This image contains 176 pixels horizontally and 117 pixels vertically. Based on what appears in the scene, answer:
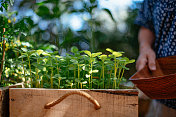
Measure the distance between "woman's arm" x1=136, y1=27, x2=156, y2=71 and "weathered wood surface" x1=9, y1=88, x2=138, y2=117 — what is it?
346mm

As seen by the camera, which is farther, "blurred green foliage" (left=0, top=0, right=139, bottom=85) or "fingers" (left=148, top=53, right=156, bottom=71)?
"blurred green foliage" (left=0, top=0, right=139, bottom=85)

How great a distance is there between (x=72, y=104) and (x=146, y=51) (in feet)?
1.88

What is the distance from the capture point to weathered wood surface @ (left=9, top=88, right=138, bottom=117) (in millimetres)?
460

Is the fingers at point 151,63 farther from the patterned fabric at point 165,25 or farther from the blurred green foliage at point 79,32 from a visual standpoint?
the blurred green foliage at point 79,32

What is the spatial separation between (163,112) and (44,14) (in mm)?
1090

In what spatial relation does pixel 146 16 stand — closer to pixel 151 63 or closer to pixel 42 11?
pixel 151 63

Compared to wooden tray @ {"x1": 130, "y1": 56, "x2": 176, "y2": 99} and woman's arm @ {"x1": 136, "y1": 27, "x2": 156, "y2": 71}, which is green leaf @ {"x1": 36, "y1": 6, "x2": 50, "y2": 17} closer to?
woman's arm @ {"x1": 136, "y1": 27, "x2": 156, "y2": 71}

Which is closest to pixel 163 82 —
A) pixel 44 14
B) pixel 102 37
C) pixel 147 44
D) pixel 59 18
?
pixel 147 44

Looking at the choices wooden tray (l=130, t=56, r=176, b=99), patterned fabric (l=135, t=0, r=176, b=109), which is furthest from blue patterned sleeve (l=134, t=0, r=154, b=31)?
wooden tray (l=130, t=56, r=176, b=99)

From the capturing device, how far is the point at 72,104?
47 centimetres

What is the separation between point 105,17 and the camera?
1283 mm

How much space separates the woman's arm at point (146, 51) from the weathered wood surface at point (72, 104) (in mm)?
346

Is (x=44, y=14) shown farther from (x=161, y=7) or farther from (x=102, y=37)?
(x=161, y=7)

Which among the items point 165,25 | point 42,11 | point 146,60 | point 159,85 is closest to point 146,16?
point 165,25
